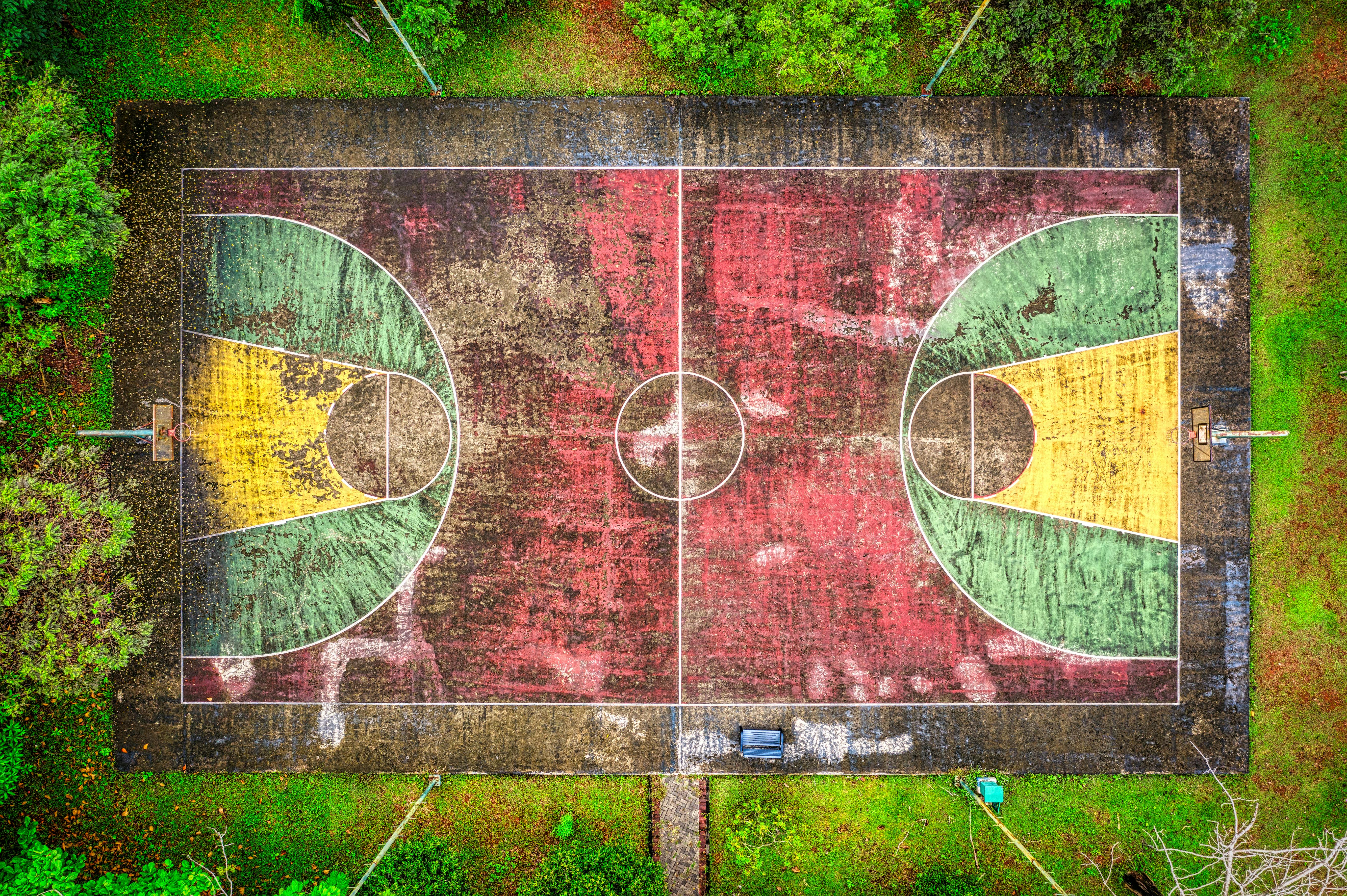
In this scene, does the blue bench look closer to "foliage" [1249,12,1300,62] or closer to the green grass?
the green grass

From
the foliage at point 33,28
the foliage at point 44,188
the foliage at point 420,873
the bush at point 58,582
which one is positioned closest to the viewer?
the foliage at point 44,188

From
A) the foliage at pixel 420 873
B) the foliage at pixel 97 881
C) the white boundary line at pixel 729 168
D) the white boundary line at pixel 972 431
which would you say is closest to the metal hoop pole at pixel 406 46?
the foliage at pixel 420 873

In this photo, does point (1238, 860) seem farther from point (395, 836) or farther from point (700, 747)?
point (395, 836)

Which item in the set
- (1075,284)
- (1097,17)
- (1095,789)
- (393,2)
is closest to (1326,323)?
(1075,284)

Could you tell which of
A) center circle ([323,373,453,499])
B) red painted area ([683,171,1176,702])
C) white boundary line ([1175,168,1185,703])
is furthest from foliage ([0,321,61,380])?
white boundary line ([1175,168,1185,703])

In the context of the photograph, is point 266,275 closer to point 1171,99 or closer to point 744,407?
point 744,407

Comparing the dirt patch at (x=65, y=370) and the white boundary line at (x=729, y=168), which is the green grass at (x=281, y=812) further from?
the white boundary line at (x=729, y=168)
